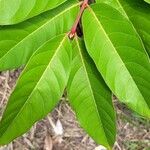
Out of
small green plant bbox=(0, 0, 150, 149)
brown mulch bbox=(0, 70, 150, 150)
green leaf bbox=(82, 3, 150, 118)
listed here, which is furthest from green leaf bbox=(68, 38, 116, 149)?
brown mulch bbox=(0, 70, 150, 150)

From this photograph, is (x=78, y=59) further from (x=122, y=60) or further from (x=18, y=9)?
(x=18, y=9)

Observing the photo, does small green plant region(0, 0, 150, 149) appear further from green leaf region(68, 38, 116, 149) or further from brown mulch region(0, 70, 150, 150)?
brown mulch region(0, 70, 150, 150)

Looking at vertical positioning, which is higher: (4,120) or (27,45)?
(27,45)

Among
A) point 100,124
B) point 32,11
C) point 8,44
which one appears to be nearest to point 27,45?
point 8,44

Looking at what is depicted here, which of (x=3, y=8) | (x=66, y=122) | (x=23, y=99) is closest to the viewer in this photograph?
(x=3, y=8)

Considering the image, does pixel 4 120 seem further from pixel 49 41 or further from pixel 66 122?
pixel 66 122

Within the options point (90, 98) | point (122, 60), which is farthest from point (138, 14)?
point (90, 98)

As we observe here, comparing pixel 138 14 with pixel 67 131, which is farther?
pixel 67 131

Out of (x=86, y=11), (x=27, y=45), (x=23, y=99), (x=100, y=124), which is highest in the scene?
(x=86, y=11)
